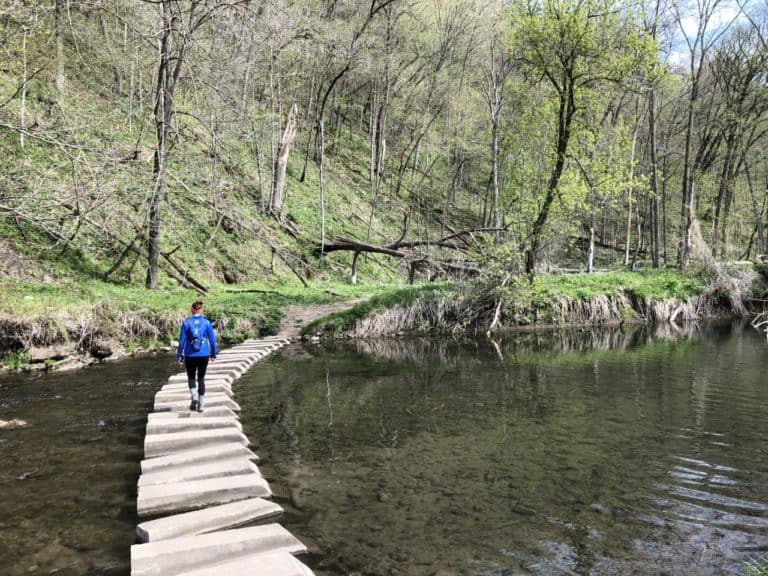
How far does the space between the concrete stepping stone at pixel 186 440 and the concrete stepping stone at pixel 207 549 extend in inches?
92.1

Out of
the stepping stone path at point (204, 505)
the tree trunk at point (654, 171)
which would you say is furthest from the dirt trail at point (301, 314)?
the tree trunk at point (654, 171)

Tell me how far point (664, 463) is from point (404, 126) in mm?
35117

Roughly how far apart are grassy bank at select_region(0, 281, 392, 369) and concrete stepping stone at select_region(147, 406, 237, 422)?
225 inches

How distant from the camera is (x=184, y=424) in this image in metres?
7.55

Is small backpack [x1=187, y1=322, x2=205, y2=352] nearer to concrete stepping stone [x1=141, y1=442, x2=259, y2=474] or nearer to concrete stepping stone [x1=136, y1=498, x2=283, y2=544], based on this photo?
concrete stepping stone [x1=141, y1=442, x2=259, y2=474]

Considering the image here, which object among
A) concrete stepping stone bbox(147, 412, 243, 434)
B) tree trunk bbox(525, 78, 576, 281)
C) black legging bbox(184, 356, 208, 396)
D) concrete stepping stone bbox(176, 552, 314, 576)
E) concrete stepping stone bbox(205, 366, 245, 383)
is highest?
tree trunk bbox(525, 78, 576, 281)

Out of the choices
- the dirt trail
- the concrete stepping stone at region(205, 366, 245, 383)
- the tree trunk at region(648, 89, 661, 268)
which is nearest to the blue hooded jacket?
the concrete stepping stone at region(205, 366, 245, 383)

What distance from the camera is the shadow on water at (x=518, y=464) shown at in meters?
4.95

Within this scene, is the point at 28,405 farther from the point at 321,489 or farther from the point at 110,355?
the point at 321,489

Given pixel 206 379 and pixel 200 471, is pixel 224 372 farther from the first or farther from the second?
pixel 200 471

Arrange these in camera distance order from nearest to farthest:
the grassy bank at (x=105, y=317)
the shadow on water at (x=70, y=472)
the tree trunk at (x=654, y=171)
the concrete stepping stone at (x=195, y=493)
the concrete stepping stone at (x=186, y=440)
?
the shadow on water at (x=70, y=472) → the concrete stepping stone at (x=195, y=493) → the concrete stepping stone at (x=186, y=440) → the grassy bank at (x=105, y=317) → the tree trunk at (x=654, y=171)

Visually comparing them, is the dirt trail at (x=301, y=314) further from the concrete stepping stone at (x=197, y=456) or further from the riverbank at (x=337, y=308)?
the concrete stepping stone at (x=197, y=456)

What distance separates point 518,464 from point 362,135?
128ft

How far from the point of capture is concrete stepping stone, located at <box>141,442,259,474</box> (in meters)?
6.32
